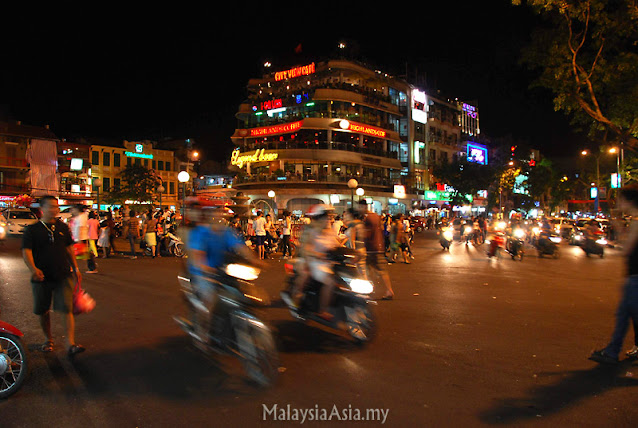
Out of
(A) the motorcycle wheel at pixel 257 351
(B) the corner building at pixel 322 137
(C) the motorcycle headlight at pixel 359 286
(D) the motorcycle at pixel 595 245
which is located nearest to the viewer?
(A) the motorcycle wheel at pixel 257 351

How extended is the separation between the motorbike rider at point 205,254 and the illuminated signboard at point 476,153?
65809 mm

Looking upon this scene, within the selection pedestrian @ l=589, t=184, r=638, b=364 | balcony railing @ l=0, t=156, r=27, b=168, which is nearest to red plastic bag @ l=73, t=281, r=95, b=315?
pedestrian @ l=589, t=184, r=638, b=364

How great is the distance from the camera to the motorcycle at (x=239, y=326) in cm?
479

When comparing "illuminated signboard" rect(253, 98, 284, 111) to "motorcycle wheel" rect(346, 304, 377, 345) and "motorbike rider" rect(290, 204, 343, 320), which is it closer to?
"motorbike rider" rect(290, 204, 343, 320)

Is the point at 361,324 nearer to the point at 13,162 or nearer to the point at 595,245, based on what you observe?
the point at 595,245

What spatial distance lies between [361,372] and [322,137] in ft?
143

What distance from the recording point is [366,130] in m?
49.2

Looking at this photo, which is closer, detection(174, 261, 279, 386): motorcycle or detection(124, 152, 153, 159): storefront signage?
detection(174, 261, 279, 386): motorcycle

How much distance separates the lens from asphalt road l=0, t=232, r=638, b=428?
412 cm

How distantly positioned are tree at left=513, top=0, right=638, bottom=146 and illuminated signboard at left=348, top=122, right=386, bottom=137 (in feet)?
100

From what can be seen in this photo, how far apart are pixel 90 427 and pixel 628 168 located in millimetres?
40291

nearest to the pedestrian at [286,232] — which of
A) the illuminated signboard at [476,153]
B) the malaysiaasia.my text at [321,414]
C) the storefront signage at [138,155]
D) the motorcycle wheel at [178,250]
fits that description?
the motorcycle wheel at [178,250]

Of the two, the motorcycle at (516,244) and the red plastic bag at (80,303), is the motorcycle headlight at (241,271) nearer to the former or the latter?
the red plastic bag at (80,303)

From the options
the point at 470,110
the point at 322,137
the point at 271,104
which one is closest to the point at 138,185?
the point at 271,104
